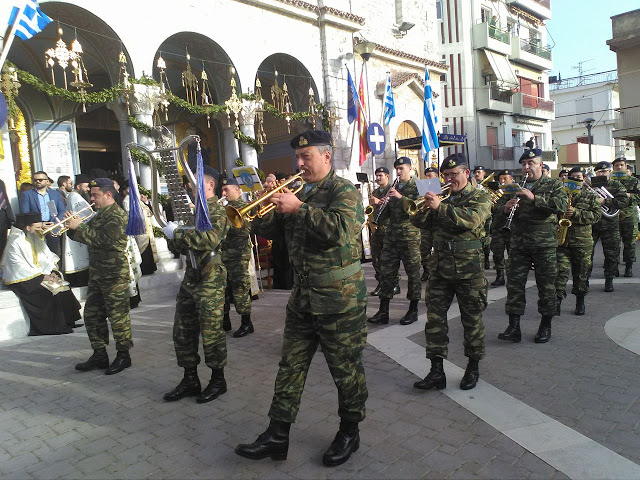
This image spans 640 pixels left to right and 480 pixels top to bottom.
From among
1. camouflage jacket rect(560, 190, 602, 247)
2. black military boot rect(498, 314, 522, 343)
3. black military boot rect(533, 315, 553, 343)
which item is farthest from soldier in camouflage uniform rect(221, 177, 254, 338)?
camouflage jacket rect(560, 190, 602, 247)

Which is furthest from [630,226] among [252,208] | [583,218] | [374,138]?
[252,208]

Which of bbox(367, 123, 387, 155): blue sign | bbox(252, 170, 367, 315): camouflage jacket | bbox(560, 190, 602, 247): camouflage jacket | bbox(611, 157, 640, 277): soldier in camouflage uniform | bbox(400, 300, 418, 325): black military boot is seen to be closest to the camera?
bbox(252, 170, 367, 315): camouflage jacket

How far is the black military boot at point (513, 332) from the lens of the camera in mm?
5637

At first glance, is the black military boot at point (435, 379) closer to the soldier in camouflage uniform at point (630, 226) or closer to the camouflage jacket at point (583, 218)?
the camouflage jacket at point (583, 218)

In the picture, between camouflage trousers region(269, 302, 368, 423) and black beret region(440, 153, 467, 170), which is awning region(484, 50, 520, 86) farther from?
camouflage trousers region(269, 302, 368, 423)

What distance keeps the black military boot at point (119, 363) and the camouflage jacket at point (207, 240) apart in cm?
172

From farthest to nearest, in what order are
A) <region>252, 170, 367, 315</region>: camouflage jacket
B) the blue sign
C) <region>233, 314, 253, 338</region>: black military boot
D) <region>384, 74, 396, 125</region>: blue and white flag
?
1. <region>384, 74, 396, 125</region>: blue and white flag
2. the blue sign
3. <region>233, 314, 253, 338</region>: black military boot
4. <region>252, 170, 367, 315</region>: camouflage jacket

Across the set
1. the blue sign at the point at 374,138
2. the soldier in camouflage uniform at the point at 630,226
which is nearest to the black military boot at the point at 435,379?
the soldier in camouflage uniform at the point at 630,226

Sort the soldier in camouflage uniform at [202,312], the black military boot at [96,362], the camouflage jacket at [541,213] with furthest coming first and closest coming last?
the camouflage jacket at [541,213]
the black military boot at [96,362]
the soldier in camouflage uniform at [202,312]

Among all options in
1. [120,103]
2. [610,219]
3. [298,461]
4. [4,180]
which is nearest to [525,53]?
[610,219]

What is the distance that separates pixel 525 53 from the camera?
1282 inches

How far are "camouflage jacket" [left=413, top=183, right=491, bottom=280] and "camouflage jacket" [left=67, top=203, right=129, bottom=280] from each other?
127 inches

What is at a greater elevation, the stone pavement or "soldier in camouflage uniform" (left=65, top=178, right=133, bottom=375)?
"soldier in camouflage uniform" (left=65, top=178, right=133, bottom=375)

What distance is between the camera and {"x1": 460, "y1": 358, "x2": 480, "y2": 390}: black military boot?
4307 mm
